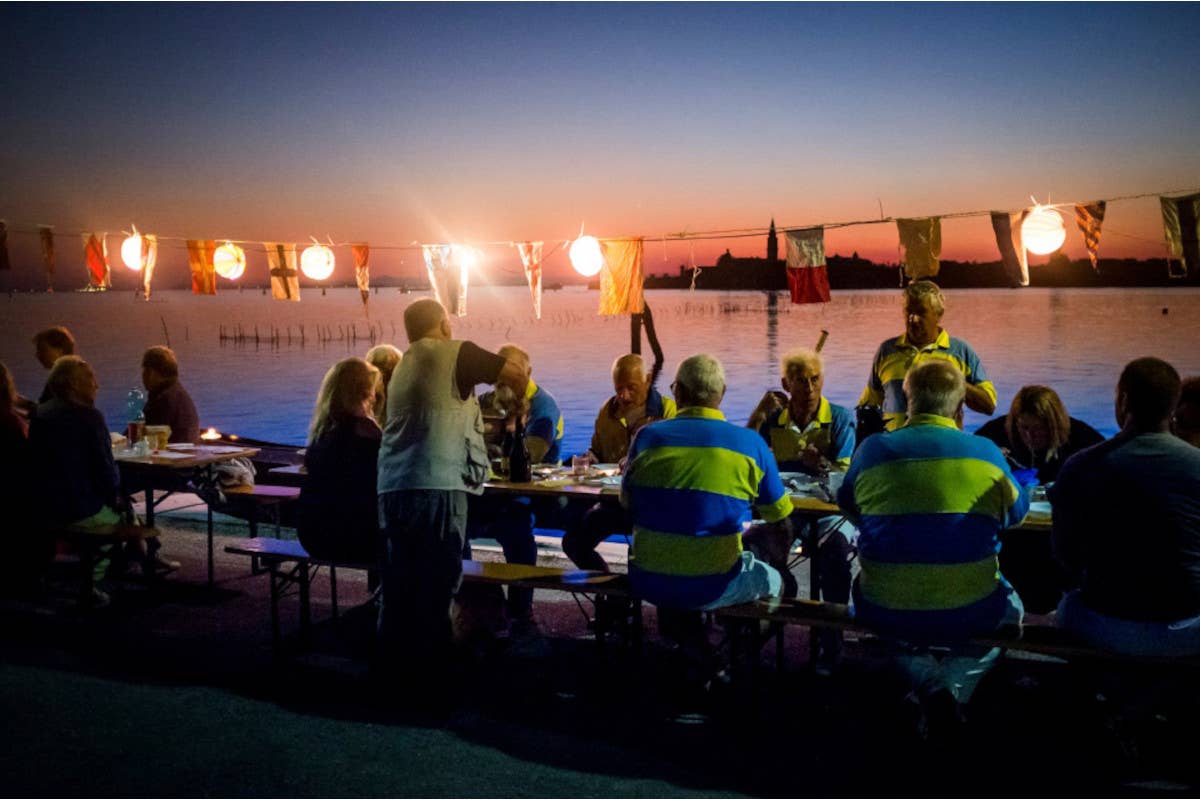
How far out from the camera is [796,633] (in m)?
4.84

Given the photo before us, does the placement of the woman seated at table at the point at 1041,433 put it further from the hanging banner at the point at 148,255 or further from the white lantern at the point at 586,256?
the hanging banner at the point at 148,255

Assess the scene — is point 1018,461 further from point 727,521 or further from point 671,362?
point 671,362

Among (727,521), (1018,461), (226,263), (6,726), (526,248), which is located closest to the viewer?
(727,521)

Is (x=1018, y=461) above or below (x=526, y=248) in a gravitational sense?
below

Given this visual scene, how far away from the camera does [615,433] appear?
558cm

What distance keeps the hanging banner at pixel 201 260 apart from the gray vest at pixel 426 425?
20.2ft

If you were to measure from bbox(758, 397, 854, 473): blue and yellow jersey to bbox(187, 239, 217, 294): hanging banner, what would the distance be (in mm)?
A: 6582

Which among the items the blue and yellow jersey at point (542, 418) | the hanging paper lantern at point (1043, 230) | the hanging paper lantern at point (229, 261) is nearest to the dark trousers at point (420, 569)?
the blue and yellow jersey at point (542, 418)

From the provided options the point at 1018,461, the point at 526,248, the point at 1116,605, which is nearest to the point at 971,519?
the point at 1116,605

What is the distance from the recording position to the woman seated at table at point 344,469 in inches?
168

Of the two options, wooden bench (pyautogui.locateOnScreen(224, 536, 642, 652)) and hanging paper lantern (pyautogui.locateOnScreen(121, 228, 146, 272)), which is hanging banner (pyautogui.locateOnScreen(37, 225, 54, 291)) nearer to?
hanging paper lantern (pyautogui.locateOnScreen(121, 228, 146, 272))

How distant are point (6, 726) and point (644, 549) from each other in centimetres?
271

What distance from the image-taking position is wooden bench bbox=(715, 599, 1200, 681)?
10.5 ft

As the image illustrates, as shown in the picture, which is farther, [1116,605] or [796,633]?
[796,633]
